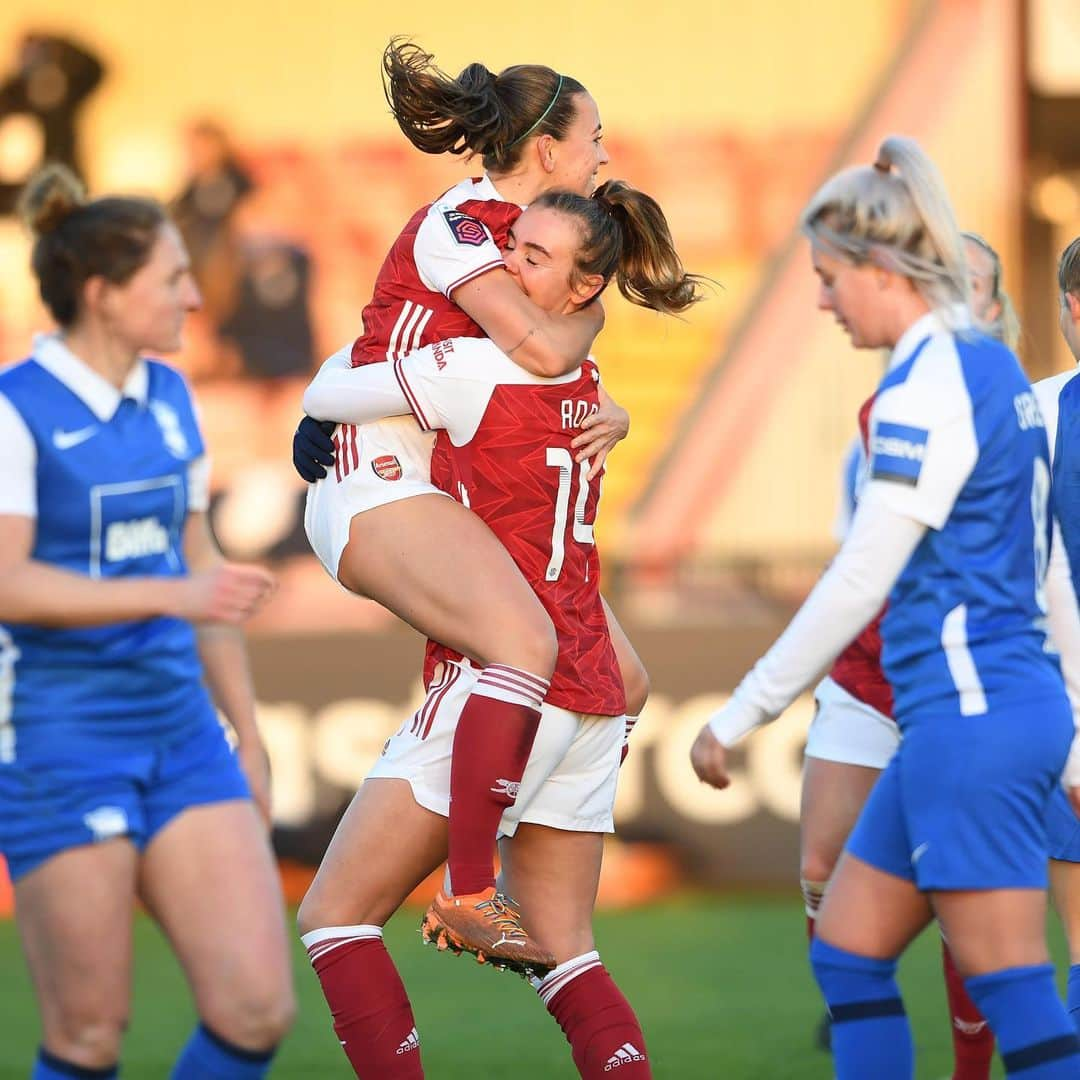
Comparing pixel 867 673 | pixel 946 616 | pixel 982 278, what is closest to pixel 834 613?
pixel 946 616

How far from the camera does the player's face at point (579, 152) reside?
3674mm

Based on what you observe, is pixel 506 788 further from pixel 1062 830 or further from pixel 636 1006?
pixel 636 1006

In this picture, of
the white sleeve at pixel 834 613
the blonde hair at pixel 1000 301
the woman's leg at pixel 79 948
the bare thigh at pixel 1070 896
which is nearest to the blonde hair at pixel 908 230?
the white sleeve at pixel 834 613

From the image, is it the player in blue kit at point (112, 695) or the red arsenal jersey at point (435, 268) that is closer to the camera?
the player in blue kit at point (112, 695)

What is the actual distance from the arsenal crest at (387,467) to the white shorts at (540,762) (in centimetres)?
37

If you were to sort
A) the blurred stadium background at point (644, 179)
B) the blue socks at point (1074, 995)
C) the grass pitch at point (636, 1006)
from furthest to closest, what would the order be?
the blurred stadium background at point (644, 179) → the grass pitch at point (636, 1006) → the blue socks at point (1074, 995)

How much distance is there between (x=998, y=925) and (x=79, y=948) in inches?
58.0

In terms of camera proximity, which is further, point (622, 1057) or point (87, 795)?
point (622, 1057)

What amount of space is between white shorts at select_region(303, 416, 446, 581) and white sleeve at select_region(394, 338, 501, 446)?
146mm

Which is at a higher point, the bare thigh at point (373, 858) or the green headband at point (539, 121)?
the green headband at point (539, 121)

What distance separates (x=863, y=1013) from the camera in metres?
3.25

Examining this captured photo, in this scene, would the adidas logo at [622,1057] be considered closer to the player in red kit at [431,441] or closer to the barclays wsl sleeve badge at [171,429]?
the player in red kit at [431,441]

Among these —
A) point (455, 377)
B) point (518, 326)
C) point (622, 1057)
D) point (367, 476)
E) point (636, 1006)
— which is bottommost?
point (636, 1006)

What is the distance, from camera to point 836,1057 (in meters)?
3.34
